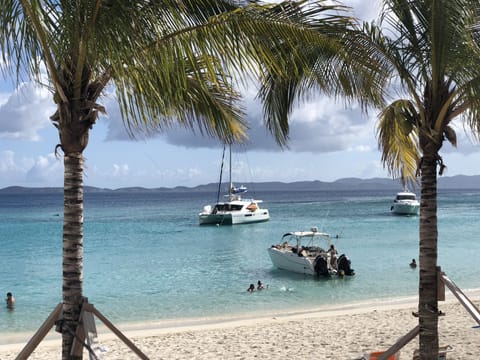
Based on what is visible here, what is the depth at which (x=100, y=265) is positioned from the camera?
104 feet

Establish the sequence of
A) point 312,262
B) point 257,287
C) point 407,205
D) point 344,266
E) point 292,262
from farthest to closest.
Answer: point 407,205 < point 292,262 < point 344,266 < point 312,262 < point 257,287

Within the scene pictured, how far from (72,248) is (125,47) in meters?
2.05

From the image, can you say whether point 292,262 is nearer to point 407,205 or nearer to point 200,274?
point 200,274

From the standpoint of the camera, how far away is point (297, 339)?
11781 mm

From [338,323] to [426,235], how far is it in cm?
761

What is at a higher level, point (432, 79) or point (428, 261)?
point (432, 79)

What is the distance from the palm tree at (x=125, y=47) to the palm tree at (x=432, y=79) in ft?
3.58

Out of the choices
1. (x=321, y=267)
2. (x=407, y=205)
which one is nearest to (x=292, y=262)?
(x=321, y=267)

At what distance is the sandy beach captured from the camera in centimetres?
1026

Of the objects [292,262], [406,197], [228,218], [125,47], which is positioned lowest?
[292,262]

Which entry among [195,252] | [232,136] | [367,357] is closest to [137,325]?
[367,357]

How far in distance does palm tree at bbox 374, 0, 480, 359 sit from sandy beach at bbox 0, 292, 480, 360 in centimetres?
312

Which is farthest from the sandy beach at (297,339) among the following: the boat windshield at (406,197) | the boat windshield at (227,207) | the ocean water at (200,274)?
the boat windshield at (406,197)

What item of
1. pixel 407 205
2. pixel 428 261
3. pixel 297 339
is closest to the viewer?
pixel 428 261
